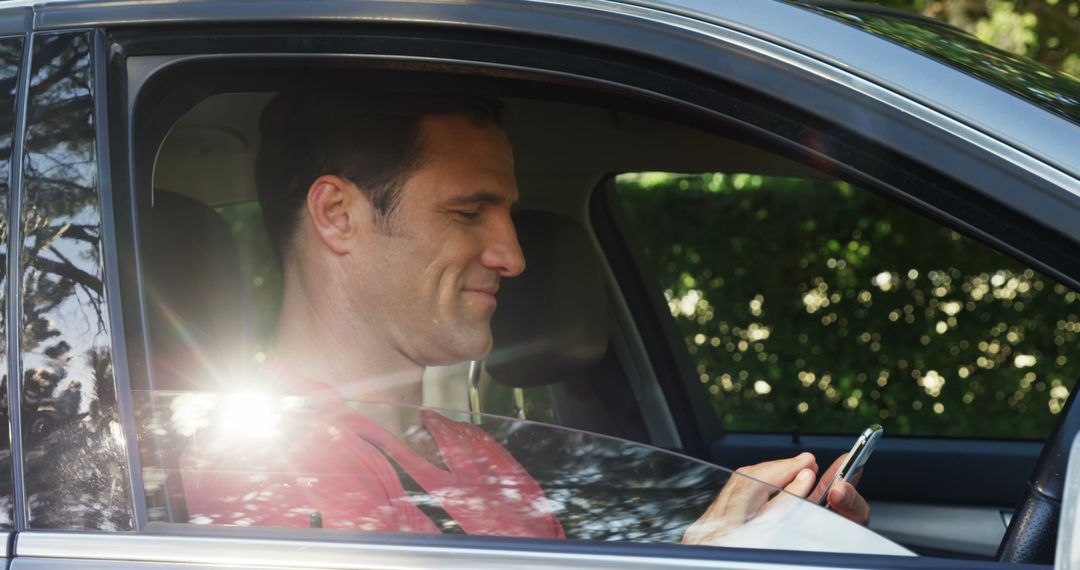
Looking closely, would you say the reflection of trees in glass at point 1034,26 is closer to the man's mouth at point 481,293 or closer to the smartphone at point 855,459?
the man's mouth at point 481,293

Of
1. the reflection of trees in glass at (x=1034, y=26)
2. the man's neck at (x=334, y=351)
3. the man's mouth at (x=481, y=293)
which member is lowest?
the man's neck at (x=334, y=351)

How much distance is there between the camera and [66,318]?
1439mm

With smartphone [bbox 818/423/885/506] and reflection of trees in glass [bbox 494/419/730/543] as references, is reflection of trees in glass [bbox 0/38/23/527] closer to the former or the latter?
reflection of trees in glass [bbox 494/419/730/543]

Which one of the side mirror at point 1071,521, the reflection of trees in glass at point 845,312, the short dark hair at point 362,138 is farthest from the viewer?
the reflection of trees in glass at point 845,312

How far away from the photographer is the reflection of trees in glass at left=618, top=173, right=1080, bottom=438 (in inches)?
276

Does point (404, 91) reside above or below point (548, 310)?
above

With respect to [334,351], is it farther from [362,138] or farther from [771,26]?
[771,26]

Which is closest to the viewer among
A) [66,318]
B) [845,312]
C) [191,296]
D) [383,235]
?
[66,318]

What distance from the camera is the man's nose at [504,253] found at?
2230 millimetres

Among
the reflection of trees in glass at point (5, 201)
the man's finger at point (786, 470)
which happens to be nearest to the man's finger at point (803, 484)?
the man's finger at point (786, 470)

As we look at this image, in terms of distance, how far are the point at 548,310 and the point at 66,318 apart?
1517mm

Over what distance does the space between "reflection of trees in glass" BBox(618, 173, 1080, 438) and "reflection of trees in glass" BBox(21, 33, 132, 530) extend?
554 centimetres

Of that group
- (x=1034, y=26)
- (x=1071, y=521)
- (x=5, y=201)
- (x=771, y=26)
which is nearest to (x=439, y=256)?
(x=5, y=201)

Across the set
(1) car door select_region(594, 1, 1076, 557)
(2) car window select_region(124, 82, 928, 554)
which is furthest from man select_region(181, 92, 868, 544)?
(1) car door select_region(594, 1, 1076, 557)
